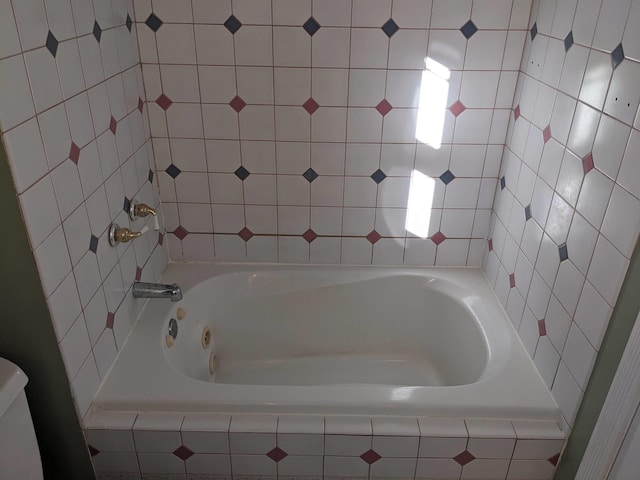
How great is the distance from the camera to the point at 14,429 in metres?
1.17

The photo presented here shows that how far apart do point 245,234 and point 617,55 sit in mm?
1344

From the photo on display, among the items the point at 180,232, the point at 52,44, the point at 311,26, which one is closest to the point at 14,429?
the point at 52,44

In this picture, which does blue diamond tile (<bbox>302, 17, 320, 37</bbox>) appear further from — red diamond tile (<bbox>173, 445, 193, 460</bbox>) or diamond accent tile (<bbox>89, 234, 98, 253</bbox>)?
red diamond tile (<bbox>173, 445, 193, 460</bbox>)

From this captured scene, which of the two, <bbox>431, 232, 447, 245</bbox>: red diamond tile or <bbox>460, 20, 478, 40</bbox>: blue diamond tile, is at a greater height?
<bbox>460, 20, 478, 40</bbox>: blue diamond tile

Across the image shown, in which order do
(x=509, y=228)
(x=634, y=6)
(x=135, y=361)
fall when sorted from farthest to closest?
(x=509, y=228), (x=135, y=361), (x=634, y=6)

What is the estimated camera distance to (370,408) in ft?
4.75

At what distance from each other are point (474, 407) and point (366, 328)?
0.70 m

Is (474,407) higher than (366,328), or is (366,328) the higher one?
(474,407)

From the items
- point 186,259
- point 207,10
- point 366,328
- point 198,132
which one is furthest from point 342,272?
point 207,10

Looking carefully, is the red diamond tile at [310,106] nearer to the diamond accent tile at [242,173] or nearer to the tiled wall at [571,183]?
the diamond accent tile at [242,173]

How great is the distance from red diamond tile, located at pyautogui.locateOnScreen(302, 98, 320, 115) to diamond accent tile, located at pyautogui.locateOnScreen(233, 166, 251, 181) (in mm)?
315

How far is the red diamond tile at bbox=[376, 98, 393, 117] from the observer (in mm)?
1781

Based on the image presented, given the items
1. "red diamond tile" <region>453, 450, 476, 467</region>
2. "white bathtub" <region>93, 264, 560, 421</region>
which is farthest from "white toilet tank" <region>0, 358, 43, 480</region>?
"red diamond tile" <region>453, 450, 476, 467</region>

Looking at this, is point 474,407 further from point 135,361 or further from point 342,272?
point 135,361
